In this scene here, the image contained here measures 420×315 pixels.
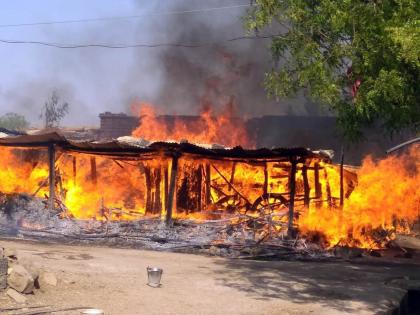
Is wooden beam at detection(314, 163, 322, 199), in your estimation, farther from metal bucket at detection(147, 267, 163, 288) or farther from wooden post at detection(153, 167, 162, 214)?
metal bucket at detection(147, 267, 163, 288)

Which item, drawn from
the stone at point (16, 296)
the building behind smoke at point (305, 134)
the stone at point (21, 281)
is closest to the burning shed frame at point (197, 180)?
the stone at point (21, 281)

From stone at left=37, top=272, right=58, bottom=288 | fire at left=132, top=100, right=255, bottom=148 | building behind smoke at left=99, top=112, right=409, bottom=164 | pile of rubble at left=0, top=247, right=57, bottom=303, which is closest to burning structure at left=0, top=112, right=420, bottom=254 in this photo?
building behind smoke at left=99, top=112, right=409, bottom=164

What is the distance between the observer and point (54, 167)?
17.3 metres

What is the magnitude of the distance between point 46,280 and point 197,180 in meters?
9.35

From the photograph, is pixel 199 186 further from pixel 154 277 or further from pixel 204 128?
pixel 204 128

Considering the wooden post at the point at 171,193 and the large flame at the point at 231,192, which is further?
the large flame at the point at 231,192

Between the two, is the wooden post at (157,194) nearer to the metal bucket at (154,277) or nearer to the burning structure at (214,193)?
the burning structure at (214,193)

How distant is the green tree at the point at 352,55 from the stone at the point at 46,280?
4.85 m

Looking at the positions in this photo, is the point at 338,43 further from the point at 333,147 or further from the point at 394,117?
the point at 333,147

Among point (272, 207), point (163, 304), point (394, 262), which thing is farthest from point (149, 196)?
point (163, 304)

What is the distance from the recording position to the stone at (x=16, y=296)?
7.50 metres

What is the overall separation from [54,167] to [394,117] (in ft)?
39.8

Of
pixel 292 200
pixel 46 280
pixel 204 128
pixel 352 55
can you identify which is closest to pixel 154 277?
pixel 46 280

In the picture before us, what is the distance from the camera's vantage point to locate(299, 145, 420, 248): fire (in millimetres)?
15797
